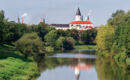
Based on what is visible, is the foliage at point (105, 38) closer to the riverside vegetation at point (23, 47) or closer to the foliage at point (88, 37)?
the riverside vegetation at point (23, 47)

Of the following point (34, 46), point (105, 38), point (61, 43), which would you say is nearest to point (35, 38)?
point (34, 46)

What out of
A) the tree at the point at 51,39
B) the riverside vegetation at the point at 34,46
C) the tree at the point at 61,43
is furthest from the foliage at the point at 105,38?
the tree at the point at 51,39

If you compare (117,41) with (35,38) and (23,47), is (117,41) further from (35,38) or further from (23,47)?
(23,47)

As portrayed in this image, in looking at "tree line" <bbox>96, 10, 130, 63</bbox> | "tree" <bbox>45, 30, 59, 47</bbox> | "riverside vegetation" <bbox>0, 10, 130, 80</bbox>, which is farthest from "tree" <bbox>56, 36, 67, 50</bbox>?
"tree line" <bbox>96, 10, 130, 63</bbox>

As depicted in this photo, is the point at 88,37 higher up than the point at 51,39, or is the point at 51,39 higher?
the point at 51,39

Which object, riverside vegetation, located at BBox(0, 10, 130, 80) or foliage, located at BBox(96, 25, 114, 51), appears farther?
foliage, located at BBox(96, 25, 114, 51)

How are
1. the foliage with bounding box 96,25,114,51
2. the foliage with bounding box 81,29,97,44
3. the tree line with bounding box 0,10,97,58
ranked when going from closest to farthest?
the tree line with bounding box 0,10,97,58
the foliage with bounding box 96,25,114,51
the foliage with bounding box 81,29,97,44

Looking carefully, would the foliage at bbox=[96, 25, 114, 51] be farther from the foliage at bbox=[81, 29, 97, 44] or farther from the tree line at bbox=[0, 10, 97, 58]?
the foliage at bbox=[81, 29, 97, 44]

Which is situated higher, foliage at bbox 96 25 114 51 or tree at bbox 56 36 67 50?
foliage at bbox 96 25 114 51

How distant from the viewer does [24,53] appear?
57.1 meters

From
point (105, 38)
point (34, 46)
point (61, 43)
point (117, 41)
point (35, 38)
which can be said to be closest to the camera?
point (34, 46)

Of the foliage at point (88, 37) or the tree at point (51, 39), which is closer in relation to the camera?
the tree at point (51, 39)

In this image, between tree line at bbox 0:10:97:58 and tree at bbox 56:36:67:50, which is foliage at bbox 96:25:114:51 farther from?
tree at bbox 56:36:67:50

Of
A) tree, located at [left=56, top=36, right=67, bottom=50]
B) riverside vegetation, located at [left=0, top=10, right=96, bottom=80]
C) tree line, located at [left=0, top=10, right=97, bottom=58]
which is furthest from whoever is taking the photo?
tree, located at [left=56, top=36, right=67, bottom=50]
